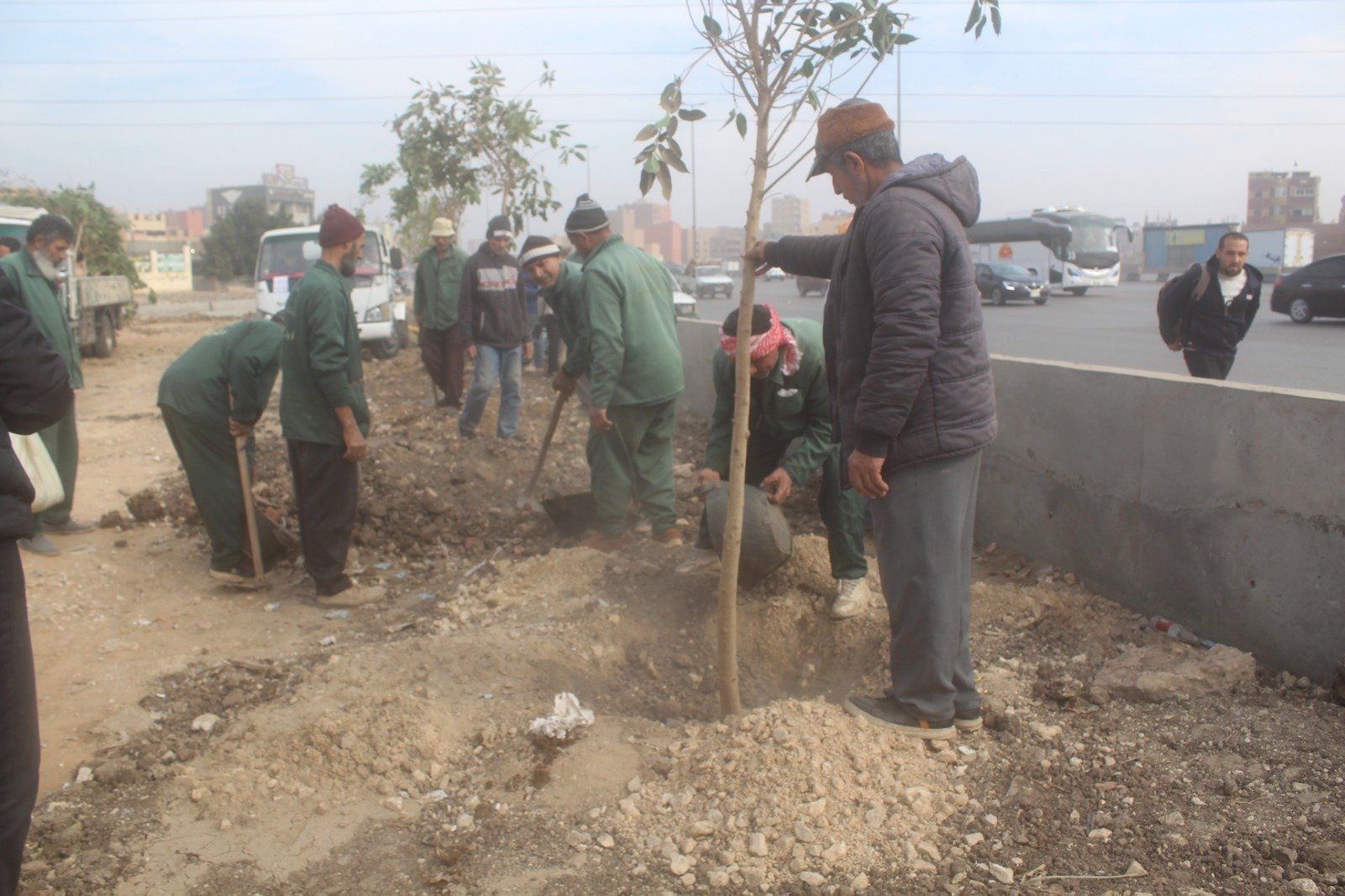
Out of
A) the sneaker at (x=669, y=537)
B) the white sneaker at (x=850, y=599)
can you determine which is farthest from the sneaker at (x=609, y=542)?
the white sneaker at (x=850, y=599)

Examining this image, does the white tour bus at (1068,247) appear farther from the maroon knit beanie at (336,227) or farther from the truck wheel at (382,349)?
the maroon knit beanie at (336,227)

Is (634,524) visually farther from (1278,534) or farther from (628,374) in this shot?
(1278,534)

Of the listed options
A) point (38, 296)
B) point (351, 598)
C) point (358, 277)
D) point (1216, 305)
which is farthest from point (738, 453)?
point (358, 277)

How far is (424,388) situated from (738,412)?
365 inches

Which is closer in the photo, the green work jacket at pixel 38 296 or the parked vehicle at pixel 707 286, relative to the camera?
the green work jacket at pixel 38 296

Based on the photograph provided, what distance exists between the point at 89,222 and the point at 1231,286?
806 inches

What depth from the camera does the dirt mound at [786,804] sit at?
2.61 m

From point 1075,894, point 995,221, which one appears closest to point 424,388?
point 1075,894

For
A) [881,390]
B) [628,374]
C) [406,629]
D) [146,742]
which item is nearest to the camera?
[881,390]

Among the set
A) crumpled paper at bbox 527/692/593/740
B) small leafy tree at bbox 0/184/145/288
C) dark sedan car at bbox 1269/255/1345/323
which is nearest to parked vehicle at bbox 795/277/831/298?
dark sedan car at bbox 1269/255/1345/323

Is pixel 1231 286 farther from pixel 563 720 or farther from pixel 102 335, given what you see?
pixel 102 335

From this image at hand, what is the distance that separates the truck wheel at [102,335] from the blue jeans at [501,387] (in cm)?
1072

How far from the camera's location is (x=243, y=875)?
266 centimetres

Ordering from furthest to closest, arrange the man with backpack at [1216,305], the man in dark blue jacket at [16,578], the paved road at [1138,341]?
the paved road at [1138,341] < the man with backpack at [1216,305] < the man in dark blue jacket at [16,578]
